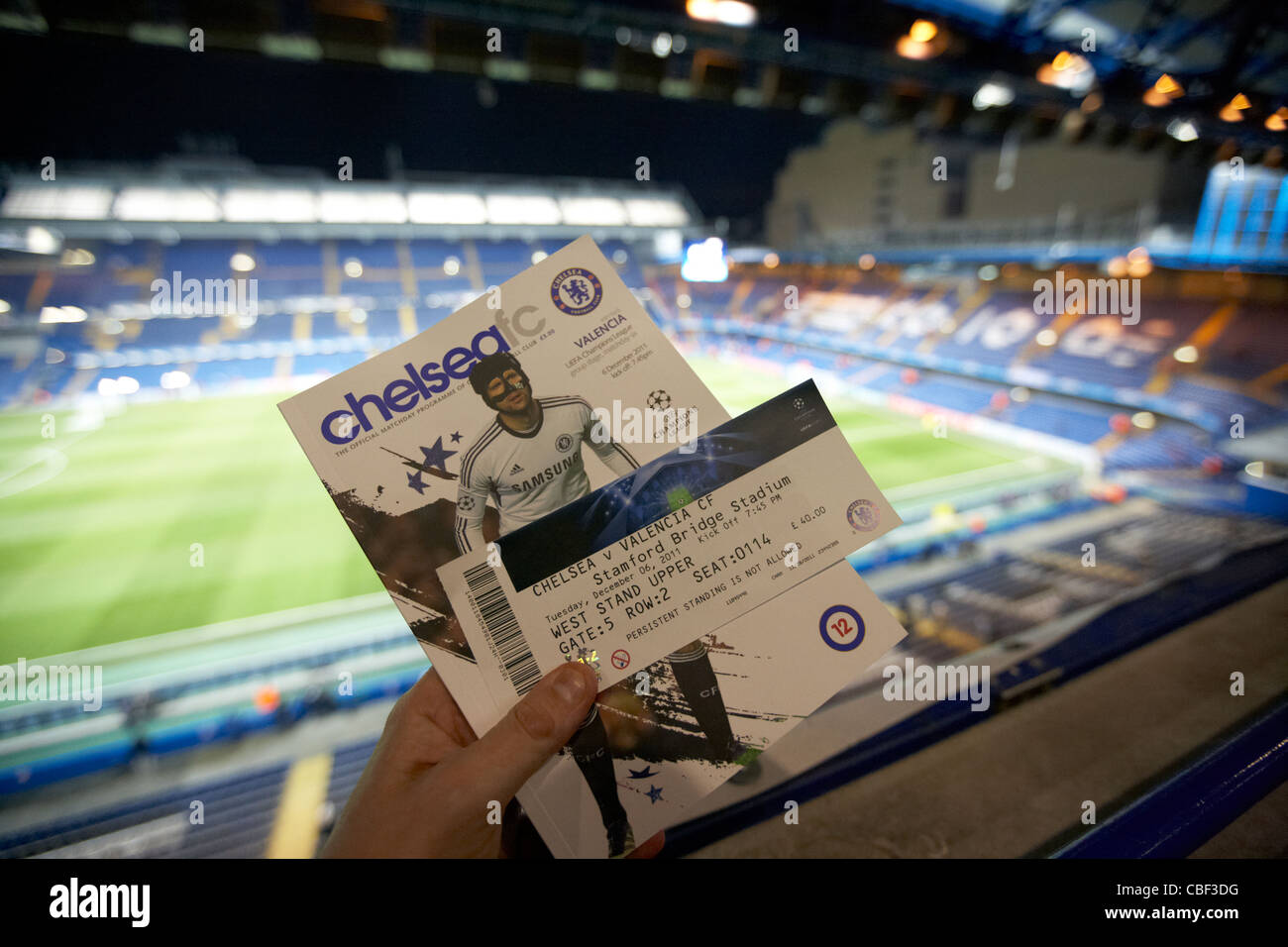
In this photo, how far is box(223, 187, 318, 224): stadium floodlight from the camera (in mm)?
17016

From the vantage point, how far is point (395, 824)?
883 millimetres

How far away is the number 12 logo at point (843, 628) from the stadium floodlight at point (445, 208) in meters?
21.9

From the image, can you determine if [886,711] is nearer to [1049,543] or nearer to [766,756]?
[766,756]

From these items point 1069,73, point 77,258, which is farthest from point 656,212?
point 1069,73

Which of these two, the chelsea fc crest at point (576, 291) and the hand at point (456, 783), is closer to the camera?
the hand at point (456, 783)

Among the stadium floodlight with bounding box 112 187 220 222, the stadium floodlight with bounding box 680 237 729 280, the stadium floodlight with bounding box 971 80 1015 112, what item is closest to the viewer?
the stadium floodlight with bounding box 971 80 1015 112

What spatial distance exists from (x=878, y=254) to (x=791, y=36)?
1550cm

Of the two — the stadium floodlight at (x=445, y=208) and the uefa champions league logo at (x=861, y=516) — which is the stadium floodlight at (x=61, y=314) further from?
the uefa champions league logo at (x=861, y=516)

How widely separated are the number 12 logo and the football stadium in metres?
0.24

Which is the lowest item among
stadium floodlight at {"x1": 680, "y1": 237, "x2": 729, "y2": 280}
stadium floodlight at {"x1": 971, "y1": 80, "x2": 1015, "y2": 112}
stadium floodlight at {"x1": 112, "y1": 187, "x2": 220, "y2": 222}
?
stadium floodlight at {"x1": 680, "y1": 237, "x2": 729, "y2": 280}

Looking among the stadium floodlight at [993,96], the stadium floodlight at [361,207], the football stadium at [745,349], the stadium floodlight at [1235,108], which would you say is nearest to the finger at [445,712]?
the football stadium at [745,349]

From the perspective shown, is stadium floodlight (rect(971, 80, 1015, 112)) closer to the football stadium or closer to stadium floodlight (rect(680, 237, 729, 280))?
the football stadium

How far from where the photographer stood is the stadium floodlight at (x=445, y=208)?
1919 cm

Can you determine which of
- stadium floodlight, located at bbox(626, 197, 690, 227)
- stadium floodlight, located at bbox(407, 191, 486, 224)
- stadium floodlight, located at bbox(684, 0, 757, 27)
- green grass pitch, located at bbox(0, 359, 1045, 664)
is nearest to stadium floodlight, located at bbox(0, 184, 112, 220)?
green grass pitch, located at bbox(0, 359, 1045, 664)
